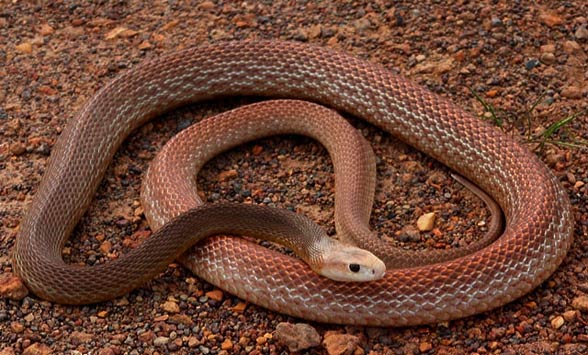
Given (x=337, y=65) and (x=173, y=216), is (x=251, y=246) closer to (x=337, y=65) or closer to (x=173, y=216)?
(x=173, y=216)

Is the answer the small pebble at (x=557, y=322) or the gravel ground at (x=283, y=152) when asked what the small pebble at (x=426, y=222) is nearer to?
the gravel ground at (x=283, y=152)

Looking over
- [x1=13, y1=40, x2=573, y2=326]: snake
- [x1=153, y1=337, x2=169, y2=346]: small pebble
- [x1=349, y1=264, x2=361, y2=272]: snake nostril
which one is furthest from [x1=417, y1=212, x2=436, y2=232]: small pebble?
[x1=153, y1=337, x2=169, y2=346]: small pebble

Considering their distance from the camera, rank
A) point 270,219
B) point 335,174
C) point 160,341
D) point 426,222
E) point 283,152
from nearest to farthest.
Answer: point 160,341 < point 270,219 < point 426,222 < point 335,174 < point 283,152

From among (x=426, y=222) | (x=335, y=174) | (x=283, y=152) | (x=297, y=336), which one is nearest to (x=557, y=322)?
(x=426, y=222)

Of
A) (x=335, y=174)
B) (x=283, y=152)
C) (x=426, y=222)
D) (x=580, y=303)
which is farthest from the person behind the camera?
(x=283, y=152)

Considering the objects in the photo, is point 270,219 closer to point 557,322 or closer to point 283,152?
point 283,152

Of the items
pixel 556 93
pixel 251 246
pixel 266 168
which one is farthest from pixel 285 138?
pixel 556 93
